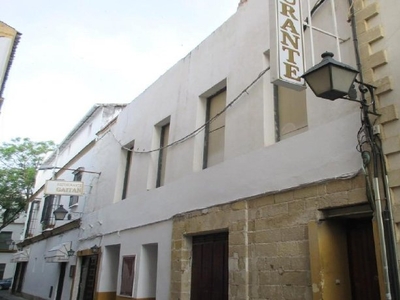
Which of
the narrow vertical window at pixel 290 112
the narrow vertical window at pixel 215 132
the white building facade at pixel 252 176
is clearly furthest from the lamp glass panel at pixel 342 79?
the narrow vertical window at pixel 215 132

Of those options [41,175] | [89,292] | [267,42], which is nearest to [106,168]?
[89,292]

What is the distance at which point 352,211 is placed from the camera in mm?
4277

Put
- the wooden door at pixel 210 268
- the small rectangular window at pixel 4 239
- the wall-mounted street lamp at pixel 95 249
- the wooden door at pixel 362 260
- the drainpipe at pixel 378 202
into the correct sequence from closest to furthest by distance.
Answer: the drainpipe at pixel 378 202
the wooden door at pixel 362 260
the wooden door at pixel 210 268
the wall-mounted street lamp at pixel 95 249
the small rectangular window at pixel 4 239

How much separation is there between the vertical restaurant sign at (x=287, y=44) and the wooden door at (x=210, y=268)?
2.84 metres

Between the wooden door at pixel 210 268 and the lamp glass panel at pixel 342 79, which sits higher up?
the lamp glass panel at pixel 342 79

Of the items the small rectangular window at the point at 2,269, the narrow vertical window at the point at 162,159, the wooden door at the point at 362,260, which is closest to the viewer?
the wooden door at the point at 362,260

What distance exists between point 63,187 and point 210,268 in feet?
21.7

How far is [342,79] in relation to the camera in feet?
12.6

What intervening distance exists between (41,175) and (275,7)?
20.9 m

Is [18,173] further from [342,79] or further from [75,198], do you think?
[342,79]

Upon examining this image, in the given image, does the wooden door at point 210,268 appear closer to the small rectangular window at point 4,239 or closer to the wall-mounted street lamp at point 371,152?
the wall-mounted street lamp at point 371,152

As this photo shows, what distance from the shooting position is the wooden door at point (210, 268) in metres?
6.12

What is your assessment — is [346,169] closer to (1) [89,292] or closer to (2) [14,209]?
(1) [89,292]

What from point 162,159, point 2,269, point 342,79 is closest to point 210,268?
point 162,159
